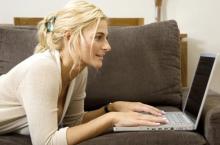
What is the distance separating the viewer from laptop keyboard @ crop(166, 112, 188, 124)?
130 cm

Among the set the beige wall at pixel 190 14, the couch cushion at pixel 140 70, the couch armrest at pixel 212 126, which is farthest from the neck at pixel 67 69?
the beige wall at pixel 190 14

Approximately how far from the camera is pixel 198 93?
58.3 inches

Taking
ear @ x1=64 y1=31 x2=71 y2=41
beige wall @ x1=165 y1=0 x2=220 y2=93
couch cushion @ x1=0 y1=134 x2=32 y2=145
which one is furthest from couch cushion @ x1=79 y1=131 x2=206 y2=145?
beige wall @ x1=165 y1=0 x2=220 y2=93

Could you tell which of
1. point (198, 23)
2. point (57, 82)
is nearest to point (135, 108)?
point (57, 82)

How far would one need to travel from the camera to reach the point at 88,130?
1.16 m

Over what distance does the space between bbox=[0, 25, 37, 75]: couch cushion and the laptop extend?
2.35 feet

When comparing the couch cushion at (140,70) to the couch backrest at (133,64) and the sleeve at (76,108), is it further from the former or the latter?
the sleeve at (76,108)

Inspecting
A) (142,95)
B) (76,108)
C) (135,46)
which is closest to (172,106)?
(142,95)

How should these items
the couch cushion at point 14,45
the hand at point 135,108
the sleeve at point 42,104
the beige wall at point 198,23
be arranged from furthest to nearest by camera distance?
the beige wall at point 198,23
the couch cushion at point 14,45
the hand at point 135,108
the sleeve at point 42,104

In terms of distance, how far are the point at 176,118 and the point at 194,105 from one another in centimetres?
14

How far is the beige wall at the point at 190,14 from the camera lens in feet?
6.86

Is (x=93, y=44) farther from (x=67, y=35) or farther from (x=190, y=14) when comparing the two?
(x=190, y=14)

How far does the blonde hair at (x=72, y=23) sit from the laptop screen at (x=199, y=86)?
526mm

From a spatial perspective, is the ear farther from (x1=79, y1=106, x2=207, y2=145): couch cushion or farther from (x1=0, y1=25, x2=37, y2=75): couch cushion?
(x1=0, y1=25, x2=37, y2=75): couch cushion
